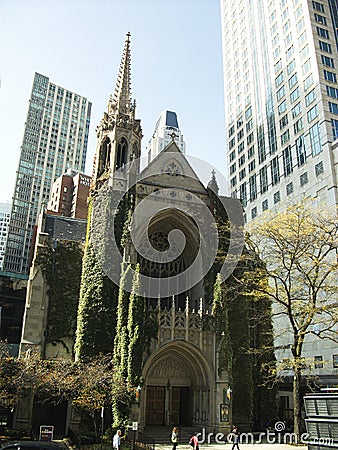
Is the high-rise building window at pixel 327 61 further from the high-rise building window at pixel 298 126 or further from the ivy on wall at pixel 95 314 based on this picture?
the ivy on wall at pixel 95 314

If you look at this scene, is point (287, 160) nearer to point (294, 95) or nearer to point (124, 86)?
point (294, 95)

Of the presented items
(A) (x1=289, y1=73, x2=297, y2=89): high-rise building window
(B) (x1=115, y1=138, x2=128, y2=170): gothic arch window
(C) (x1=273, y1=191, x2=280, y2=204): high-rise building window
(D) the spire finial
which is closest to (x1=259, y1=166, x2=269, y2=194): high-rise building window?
(C) (x1=273, y1=191, x2=280, y2=204): high-rise building window

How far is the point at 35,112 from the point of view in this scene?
128 meters

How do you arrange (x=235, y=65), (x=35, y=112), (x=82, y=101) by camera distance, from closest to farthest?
1. (x=235, y=65)
2. (x=35, y=112)
3. (x=82, y=101)

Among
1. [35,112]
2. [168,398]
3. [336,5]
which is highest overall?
[35,112]

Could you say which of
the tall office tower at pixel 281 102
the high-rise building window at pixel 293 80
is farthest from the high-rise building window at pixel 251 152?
the high-rise building window at pixel 293 80

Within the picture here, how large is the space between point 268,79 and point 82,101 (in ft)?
297

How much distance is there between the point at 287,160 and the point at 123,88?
993 inches

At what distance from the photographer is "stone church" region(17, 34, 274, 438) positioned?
28.3 metres

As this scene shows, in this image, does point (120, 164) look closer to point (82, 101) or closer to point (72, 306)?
point (72, 306)

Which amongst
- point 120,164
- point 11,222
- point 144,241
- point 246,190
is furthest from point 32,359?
point 11,222

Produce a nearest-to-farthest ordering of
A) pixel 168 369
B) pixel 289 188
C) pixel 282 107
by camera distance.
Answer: pixel 168 369
pixel 289 188
pixel 282 107

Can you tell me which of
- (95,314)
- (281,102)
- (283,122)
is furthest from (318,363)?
(281,102)

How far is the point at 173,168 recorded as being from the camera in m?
36.1
